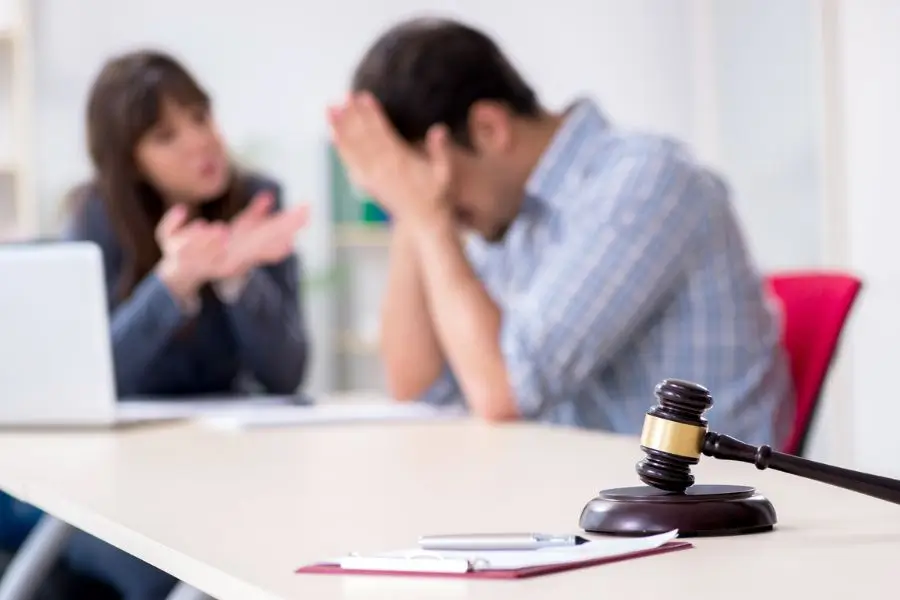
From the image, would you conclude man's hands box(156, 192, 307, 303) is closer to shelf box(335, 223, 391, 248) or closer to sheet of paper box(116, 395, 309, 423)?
sheet of paper box(116, 395, 309, 423)

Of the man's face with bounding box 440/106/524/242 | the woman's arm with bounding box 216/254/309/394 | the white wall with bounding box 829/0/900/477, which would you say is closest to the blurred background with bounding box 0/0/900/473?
the white wall with bounding box 829/0/900/477

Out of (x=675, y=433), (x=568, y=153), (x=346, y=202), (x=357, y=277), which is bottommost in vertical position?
(x=357, y=277)

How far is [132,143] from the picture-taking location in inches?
97.5

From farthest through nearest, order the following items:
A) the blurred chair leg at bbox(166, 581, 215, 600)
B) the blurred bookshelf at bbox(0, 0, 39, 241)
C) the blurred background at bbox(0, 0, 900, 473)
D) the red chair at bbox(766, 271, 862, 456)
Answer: the blurred bookshelf at bbox(0, 0, 39, 241) → the blurred background at bbox(0, 0, 900, 473) → the red chair at bbox(766, 271, 862, 456) → the blurred chair leg at bbox(166, 581, 215, 600)

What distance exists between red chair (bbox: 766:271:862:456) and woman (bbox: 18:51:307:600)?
0.96 metres

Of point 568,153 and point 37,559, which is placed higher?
point 568,153

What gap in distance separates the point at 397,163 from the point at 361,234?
3.00 metres

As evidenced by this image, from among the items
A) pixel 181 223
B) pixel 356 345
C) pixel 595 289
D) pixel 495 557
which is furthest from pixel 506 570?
pixel 356 345

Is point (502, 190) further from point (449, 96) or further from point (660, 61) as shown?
point (660, 61)

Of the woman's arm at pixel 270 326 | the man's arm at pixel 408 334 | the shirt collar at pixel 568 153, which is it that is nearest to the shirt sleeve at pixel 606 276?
the shirt collar at pixel 568 153

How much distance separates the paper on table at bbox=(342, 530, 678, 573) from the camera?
0.66 meters

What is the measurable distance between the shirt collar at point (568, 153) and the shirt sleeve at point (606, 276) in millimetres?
139

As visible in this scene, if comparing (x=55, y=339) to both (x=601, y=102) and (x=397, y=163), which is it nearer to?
(x=397, y=163)

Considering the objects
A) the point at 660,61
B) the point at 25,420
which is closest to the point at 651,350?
the point at 25,420
